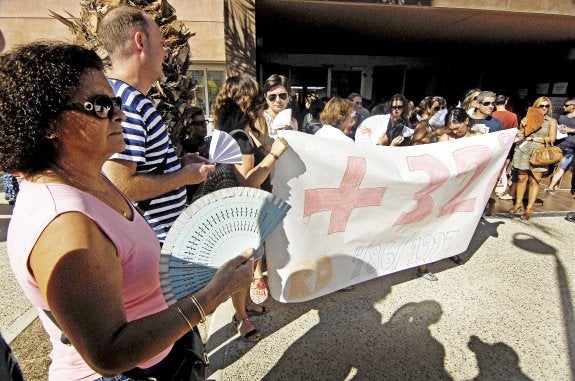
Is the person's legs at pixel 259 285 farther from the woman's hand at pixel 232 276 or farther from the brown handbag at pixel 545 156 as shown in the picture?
the brown handbag at pixel 545 156

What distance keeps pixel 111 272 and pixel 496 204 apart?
6359 millimetres

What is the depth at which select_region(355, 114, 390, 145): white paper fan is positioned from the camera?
352 cm

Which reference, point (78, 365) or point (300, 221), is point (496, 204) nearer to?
point (300, 221)

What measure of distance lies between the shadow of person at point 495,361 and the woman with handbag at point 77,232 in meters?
2.10

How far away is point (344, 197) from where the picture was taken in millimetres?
2568

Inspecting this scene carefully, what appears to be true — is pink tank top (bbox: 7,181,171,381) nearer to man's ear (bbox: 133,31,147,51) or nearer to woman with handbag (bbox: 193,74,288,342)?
man's ear (bbox: 133,31,147,51)

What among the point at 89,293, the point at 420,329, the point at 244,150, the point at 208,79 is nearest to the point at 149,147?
the point at 244,150

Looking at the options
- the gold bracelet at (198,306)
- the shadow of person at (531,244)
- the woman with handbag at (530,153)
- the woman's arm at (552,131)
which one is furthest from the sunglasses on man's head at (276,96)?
the woman's arm at (552,131)

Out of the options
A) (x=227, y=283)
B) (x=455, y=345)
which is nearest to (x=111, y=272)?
(x=227, y=283)

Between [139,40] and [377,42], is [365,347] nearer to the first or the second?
[139,40]

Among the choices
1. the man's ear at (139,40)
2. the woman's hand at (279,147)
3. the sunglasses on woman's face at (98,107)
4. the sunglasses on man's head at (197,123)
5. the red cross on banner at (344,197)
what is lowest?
the red cross on banner at (344,197)

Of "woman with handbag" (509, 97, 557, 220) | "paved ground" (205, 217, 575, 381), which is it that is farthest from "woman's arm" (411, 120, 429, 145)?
"woman with handbag" (509, 97, 557, 220)

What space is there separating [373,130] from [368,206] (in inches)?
47.3

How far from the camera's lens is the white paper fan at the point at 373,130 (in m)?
3.52
